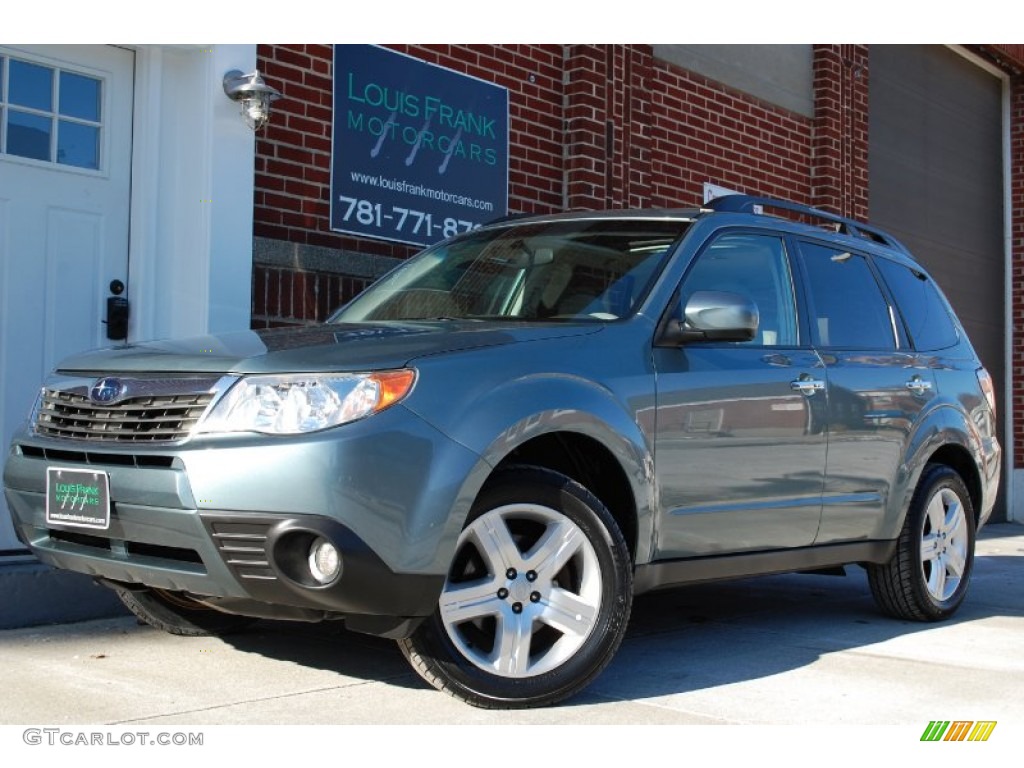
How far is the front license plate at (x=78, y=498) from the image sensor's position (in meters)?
4.09

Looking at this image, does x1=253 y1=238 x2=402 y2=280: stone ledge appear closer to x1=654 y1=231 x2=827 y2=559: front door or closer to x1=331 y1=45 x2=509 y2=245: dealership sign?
x1=331 y1=45 x2=509 y2=245: dealership sign

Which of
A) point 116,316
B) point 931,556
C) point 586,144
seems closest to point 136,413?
point 116,316

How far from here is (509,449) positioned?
4.06m

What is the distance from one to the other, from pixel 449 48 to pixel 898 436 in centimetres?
429

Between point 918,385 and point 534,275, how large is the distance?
209 centimetres

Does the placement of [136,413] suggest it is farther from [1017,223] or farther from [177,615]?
[1017,223]

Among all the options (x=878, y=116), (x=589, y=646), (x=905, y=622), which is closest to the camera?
(x=589, y=646)

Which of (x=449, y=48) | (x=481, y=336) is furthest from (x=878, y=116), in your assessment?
(x=481, y=336)

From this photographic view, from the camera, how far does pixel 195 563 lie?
3.97 meters

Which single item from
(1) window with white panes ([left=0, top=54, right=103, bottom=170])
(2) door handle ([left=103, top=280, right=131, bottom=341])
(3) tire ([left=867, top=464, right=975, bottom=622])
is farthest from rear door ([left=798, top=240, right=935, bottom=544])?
(1) window with white panes ([left=0, top=54, right=103, bottom=170])

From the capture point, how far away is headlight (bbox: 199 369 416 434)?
12.5 feet

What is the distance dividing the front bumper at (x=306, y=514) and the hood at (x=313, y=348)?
0.23 meters

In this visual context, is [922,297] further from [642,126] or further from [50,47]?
[50,47]

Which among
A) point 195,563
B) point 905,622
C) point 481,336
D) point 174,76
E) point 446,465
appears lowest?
point 905,622
